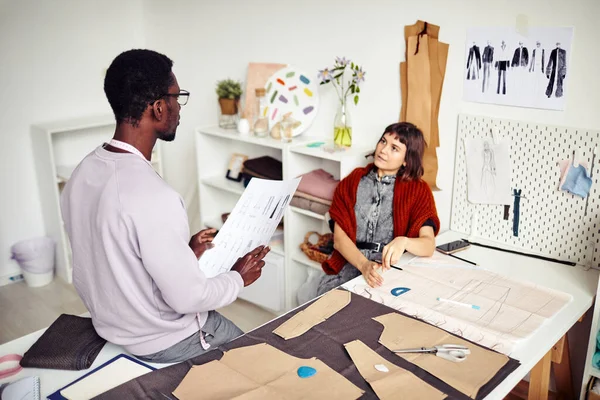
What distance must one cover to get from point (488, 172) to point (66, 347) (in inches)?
64.2

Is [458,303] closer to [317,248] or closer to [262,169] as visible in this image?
[317,248]

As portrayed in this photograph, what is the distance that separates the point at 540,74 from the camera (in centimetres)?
208

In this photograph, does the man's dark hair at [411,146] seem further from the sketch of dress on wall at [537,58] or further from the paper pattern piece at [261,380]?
the paper pattern piece at [261,380]

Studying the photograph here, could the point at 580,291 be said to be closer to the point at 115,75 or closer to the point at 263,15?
the point at 115,75

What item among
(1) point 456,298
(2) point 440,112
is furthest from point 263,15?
(1) point 456,298

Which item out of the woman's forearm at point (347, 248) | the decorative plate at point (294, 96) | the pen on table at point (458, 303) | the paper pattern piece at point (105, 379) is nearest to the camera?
the paper pattern piece at point (105, 379)

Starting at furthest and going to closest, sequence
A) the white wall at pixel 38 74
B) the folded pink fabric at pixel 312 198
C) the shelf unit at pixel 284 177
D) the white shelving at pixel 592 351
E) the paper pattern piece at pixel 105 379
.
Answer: the white wall at pixel 38 74 < the shelf unit at pixel 284 177 < the folded pink fabric at pixel 312 198 < the white shelving at pixel 592 351 < the paper pattern piece at pixel 105 379

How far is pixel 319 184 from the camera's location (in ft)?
8.66

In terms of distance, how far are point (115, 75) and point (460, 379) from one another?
106cm

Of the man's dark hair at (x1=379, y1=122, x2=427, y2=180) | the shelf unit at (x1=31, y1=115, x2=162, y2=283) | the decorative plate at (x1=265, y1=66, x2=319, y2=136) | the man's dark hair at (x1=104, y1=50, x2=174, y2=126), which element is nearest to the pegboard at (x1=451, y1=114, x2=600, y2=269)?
the man's dark hair at (x1=379, y1=122, x2=427, y2=180)

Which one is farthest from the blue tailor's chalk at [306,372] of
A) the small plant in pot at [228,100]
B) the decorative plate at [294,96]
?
the small plant in pot at [228,100]

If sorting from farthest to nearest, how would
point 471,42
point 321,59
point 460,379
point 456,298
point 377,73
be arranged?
point 321,59
point 377,73
point 471,42
point 456,298
point 460,379

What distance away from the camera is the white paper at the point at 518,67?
6.65 ft

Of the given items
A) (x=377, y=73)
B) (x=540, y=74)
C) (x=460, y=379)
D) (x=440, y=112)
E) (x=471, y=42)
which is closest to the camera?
(x=460, y=379)
